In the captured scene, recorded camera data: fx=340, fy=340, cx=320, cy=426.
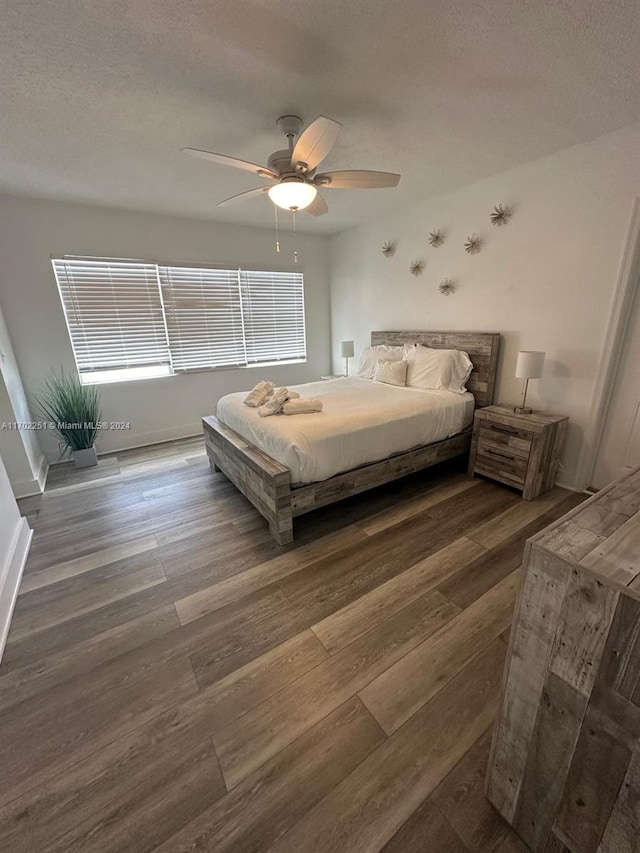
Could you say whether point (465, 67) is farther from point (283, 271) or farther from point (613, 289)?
point (283, 271)

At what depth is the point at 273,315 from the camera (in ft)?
16.0

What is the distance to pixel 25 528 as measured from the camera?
2.41 m

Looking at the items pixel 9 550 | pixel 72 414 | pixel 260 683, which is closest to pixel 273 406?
pixel 260 683

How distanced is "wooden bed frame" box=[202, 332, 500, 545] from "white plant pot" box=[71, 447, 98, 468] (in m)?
1.42

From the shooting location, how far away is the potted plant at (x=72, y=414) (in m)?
3.53

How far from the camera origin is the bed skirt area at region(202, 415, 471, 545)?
88.1 inches

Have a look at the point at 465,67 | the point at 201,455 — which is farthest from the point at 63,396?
the point at 465,67

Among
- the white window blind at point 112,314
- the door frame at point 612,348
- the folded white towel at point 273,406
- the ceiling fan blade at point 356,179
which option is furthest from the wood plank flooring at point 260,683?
the ceiling fan blade at point 356,179

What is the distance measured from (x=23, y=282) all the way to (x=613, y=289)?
16.8 ft

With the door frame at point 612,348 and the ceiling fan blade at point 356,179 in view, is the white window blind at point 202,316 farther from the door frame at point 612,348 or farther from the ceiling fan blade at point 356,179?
the door frame at point 612,348

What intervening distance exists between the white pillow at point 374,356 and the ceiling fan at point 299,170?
1856 mm

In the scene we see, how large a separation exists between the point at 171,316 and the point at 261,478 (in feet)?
9.30

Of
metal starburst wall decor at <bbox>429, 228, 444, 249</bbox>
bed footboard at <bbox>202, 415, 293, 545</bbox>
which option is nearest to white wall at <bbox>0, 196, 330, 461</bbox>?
bed footboard at <bbox>202, 415, 293, 545</bbox>

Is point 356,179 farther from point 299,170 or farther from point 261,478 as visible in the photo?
point 261,478
